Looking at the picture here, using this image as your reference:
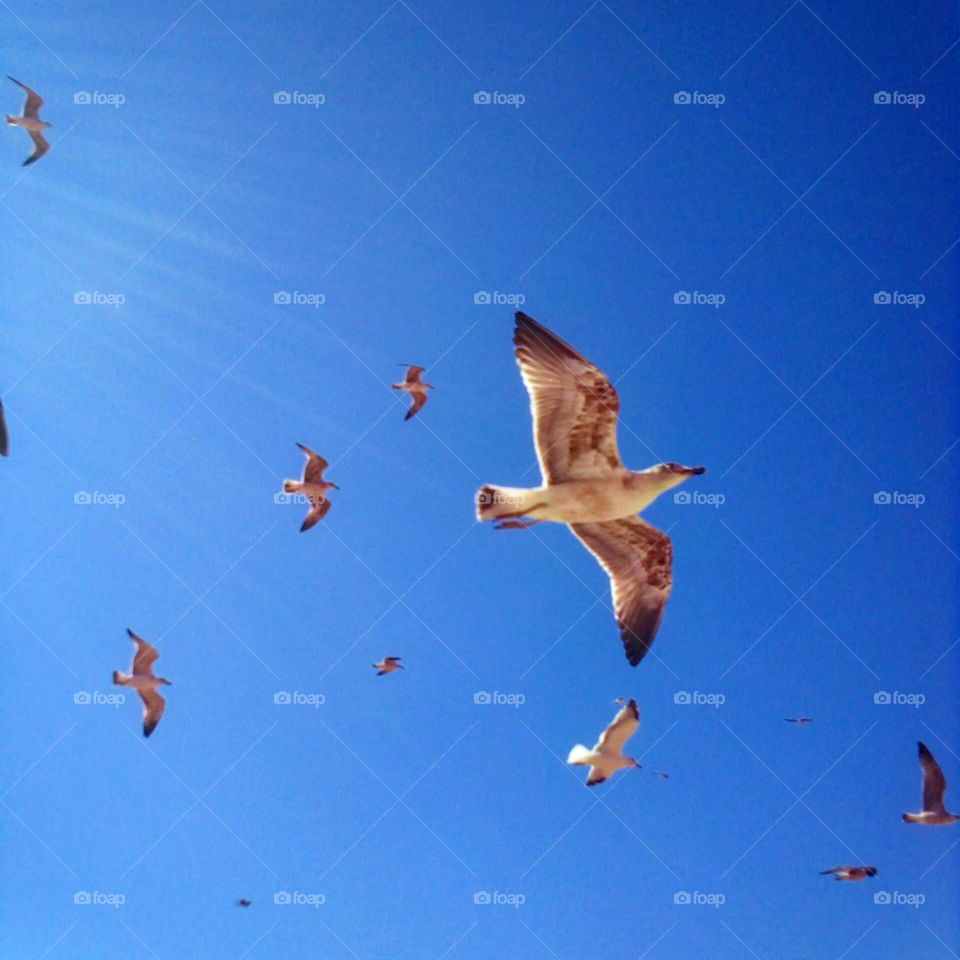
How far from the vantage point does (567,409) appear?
12.2 ft

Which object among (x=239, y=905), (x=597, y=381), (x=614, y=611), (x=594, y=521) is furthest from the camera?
(x=239, y=905)

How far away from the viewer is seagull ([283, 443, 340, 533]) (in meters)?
4.43

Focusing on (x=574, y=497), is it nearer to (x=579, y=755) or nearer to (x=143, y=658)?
(x=579, y=755)

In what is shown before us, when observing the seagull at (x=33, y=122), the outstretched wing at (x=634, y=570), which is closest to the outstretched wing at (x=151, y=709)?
the outstretched wing at (x=634, y=570)

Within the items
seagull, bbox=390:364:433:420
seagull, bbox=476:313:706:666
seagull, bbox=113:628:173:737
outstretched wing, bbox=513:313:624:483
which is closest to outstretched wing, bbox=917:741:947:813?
seagull, bbox=476:313:706:666

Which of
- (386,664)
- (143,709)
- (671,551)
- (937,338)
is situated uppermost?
(937,338)

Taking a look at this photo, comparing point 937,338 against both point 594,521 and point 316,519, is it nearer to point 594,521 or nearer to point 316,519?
point 594,521

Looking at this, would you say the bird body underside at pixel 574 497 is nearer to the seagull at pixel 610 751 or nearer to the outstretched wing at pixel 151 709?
the seagull at pixel 610 751

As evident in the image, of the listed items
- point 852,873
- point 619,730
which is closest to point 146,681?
point 619,730

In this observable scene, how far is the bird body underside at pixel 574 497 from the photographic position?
3.72 m

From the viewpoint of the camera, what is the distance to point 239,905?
452 cm

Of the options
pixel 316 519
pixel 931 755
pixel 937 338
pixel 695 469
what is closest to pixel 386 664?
pixel 316 519

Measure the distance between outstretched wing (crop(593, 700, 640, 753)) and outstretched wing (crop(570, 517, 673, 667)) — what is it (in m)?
0.24

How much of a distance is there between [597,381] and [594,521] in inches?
24.3
